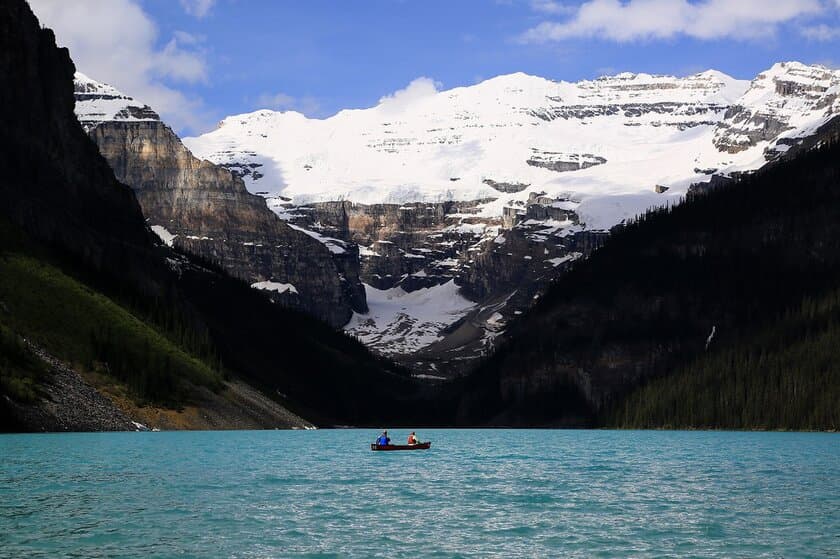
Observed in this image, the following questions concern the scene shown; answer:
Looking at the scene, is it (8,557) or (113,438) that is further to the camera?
(113,438)

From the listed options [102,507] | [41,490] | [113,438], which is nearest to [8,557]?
[102,507]

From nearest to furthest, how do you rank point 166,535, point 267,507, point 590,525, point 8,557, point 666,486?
point 8,557, point 166,535, point 590,525, point 267,507, point 666,486

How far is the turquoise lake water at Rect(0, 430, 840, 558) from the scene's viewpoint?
7650 cm

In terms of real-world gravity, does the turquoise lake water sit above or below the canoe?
below

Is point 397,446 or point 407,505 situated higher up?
point 397,446

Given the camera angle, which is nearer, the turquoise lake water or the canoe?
the turquoise lake water

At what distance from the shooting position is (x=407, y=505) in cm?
9838

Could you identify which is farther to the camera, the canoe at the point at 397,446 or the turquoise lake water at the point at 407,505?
the canoe at the point at 397,446

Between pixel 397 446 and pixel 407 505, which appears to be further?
pixel 397 446

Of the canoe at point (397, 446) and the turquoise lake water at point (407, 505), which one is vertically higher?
the canoe at point (397, 446)

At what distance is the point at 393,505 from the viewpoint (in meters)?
98.6

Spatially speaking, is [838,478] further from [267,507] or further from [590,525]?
[267,507]

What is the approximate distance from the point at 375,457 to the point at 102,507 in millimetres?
79438

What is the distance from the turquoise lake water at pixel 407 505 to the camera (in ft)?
251
